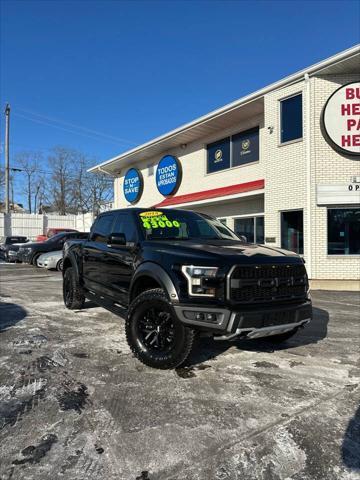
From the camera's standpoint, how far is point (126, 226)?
5.84 metres

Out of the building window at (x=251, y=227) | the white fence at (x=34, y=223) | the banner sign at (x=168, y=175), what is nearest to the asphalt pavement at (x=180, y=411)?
the building window at (x=251, y=227)

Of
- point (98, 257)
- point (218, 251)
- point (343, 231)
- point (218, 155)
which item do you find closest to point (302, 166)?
point (343, 231)

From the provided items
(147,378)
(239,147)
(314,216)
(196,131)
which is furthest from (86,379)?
(196,131)

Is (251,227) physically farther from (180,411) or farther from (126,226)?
(180,411)

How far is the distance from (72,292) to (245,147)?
1003 cm

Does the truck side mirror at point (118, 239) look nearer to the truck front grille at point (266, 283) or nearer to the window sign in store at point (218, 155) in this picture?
the truck front grille at point (266, 283)

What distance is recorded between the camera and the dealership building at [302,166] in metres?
12.0

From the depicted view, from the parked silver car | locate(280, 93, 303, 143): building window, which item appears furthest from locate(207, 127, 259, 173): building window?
the parked silver car

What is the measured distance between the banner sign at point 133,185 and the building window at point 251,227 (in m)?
8.04

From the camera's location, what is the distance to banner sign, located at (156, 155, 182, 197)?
19.2 metres

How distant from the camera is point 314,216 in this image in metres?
12.3

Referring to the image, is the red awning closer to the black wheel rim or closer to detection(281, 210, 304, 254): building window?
detection(281, 210, 304, 254): building window

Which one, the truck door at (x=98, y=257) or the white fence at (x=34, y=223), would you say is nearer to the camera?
the truck door at (x=98, y=257)

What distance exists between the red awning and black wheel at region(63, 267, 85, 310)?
8170mm
